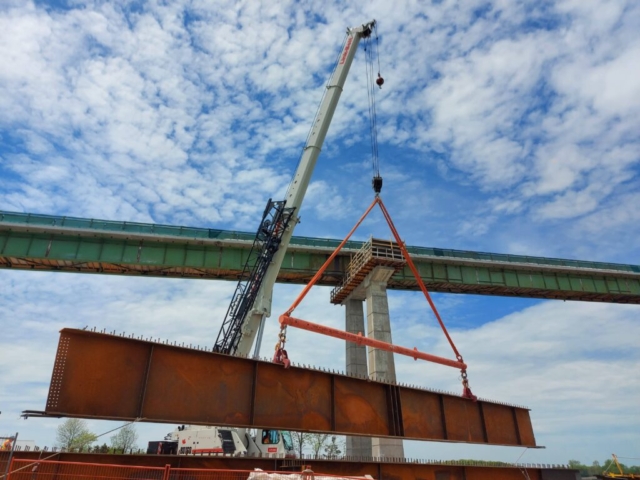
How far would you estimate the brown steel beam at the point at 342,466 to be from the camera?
9.30 metres

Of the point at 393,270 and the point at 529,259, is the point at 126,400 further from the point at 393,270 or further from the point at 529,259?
the point at 529,259

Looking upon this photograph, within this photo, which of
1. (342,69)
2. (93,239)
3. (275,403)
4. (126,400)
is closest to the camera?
(126,400)

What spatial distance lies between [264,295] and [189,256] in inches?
405

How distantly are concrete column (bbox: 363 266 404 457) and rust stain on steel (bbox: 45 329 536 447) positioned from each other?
8541mm

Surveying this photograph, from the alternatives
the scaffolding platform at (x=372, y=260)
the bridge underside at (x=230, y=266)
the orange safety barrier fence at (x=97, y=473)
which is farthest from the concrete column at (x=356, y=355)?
the orange safety barrier fence at (x=97, y=473)

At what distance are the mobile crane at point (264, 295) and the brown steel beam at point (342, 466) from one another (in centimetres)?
503

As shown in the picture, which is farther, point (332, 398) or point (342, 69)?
point (342, 69)

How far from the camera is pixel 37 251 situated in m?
25.5

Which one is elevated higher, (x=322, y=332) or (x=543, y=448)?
(x=322, y=332)

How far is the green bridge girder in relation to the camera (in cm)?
2564

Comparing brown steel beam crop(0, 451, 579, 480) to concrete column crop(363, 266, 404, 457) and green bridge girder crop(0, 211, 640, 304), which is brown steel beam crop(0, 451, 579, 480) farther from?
green bridge girder crop(0, 211, 640, 304)

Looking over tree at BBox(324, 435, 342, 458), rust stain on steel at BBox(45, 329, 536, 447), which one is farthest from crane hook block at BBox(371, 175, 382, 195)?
tree at BBox(324, 435, 342, 458)

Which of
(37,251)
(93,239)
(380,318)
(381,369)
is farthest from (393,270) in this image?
(37,251)

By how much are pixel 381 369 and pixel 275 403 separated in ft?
45.5
